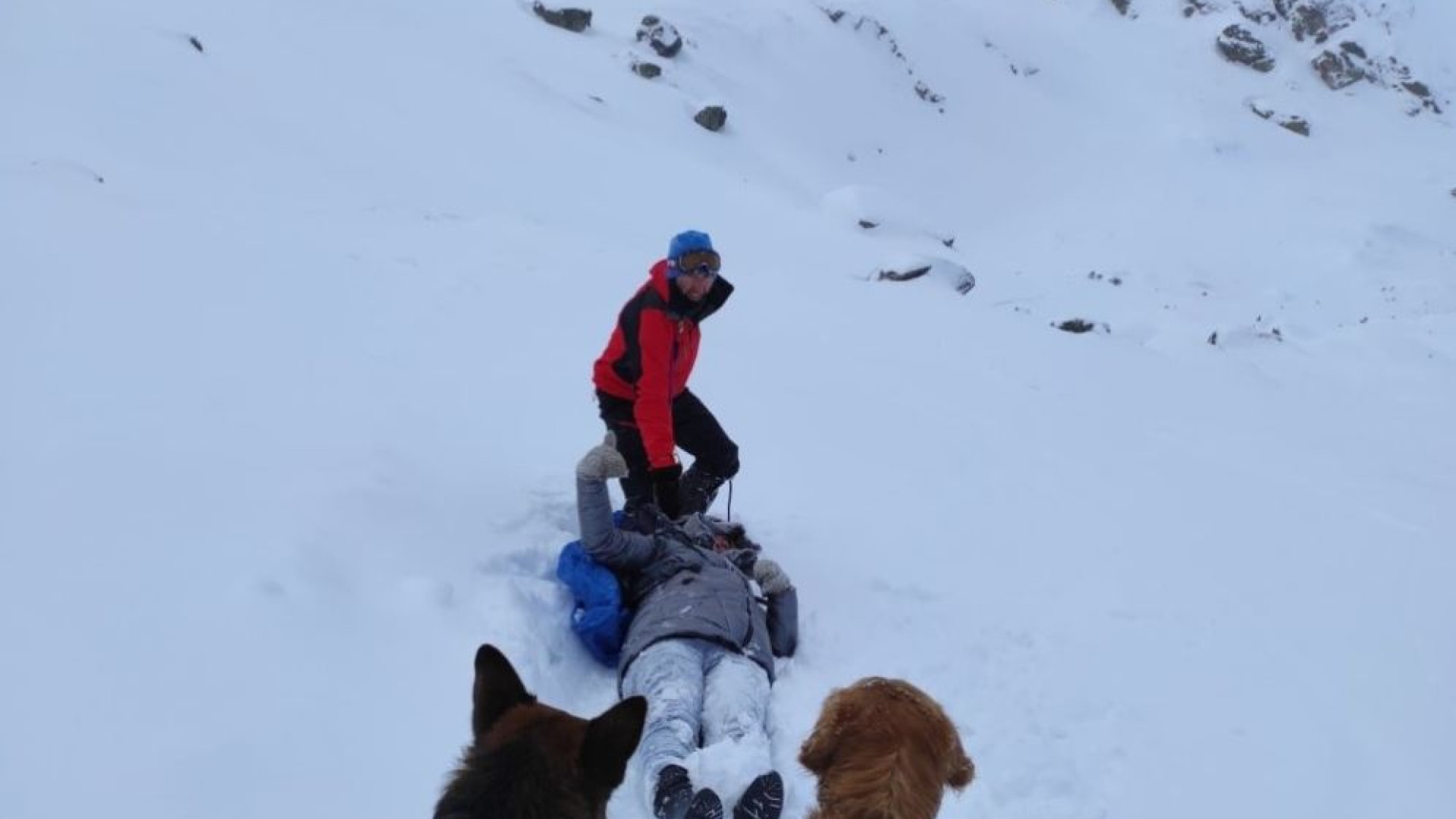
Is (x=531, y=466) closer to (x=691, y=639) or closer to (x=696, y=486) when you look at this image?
(x=696, y=486)

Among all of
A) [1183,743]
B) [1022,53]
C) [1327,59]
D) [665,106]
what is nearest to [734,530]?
[1183,743]

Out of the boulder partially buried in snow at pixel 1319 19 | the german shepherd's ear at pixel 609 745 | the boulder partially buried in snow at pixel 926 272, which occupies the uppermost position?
the german shepherd's ear at pixel 609 745

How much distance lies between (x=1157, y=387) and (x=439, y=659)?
384 inches

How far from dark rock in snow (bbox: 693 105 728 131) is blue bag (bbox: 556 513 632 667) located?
1993 centimetres

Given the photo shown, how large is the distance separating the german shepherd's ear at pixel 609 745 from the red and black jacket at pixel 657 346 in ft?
9.97

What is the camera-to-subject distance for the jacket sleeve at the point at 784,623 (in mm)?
4711

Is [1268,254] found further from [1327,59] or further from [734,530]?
[734,530]

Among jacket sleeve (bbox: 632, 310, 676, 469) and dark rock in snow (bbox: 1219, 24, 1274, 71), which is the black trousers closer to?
jacket sleeve (bbox: 632, 310, 676, 469)

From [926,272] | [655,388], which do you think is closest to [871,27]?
[926,272]

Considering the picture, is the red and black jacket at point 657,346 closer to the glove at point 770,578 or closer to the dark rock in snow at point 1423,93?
the glove at point 770,578

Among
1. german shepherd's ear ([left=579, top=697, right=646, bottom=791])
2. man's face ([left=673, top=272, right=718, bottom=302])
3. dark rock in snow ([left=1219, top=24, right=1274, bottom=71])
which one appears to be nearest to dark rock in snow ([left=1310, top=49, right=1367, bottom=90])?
dark rock in snow ([left=1219, top=24, right=1274, bottom=71])

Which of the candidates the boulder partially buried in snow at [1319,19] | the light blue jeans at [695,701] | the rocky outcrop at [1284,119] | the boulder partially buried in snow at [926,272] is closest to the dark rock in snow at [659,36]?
the boulder partially buried in snow at [926,272]

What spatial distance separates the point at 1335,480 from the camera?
28.6 feet

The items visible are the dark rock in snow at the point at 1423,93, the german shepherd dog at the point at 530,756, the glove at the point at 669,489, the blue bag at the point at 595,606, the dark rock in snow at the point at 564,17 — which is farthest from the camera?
the dark rock in snow at the point at 1423,93
